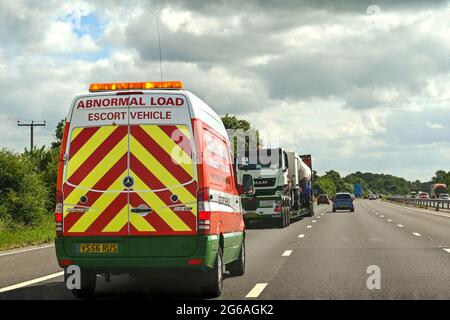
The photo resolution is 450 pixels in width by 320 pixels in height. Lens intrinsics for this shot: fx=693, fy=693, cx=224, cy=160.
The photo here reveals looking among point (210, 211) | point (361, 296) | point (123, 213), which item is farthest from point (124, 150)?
point (361, 296)

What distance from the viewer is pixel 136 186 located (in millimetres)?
8281

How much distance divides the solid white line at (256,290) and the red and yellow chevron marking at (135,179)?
4.28ft

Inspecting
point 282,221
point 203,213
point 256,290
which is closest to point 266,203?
point 282,221

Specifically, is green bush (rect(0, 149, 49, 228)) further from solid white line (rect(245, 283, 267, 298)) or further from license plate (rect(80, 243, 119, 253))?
license plate (rect(80, 243, 119, 253))

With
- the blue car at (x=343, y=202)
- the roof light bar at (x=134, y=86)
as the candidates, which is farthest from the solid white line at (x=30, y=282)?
the blue car at (x=343, y=202)

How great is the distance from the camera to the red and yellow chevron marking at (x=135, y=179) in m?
8.20

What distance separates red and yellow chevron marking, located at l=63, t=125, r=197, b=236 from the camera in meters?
8.20

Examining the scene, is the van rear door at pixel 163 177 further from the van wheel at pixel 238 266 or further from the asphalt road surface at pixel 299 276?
the van wheel at pixel 238 266

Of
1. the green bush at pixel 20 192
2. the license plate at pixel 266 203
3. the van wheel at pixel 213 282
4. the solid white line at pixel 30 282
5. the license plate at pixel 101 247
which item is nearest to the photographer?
the license plate at pixel 101 247

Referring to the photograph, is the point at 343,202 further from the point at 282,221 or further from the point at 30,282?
the point at 30,282

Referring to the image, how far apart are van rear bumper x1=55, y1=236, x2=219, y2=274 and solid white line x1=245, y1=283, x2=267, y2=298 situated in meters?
0.78

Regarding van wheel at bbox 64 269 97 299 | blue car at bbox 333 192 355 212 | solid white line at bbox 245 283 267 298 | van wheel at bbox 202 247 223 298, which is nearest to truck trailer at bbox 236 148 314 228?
solid white line at bbox 245 283 267 298

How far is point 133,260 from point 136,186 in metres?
0.88

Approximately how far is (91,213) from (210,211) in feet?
4.68
